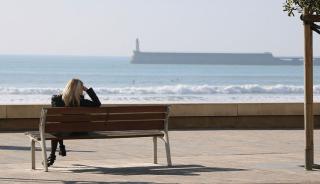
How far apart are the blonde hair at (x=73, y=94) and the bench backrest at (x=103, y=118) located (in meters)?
0.28

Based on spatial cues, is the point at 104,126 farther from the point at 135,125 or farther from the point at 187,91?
the point at 187,91

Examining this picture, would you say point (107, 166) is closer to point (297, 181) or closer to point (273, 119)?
point (297, 181)

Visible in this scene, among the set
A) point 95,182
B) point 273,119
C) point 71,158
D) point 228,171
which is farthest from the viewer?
point 273,119

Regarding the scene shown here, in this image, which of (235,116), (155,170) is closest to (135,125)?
(155,170)

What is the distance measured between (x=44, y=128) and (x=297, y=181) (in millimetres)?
2907

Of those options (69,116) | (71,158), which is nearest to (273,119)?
(71,158)

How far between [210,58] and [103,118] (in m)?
162

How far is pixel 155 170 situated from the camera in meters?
11.0

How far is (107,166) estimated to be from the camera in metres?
11.5

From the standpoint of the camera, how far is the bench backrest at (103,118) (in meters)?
Result: 10.9

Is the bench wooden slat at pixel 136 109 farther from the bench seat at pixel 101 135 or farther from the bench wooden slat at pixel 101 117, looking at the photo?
the bench seat at pixel 101 135

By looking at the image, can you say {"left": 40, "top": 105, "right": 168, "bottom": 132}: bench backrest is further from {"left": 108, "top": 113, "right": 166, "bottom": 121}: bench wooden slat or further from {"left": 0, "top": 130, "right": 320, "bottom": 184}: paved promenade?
{"left": 0, "top": 130, "right": 320, "bottom": 184}: paved promenade

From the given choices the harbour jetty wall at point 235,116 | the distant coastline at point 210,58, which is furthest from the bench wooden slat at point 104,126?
the distant coastline at point 210,58

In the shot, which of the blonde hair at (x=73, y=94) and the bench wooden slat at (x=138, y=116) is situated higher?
the blonde hair at (x=73, y=94)
